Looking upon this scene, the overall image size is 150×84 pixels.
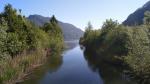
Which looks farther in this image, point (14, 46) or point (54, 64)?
point (54, 64)

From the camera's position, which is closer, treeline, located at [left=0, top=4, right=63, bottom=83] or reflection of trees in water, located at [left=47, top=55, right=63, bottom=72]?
treeline, located at [left=0, top=4, right=63, bottom=83]

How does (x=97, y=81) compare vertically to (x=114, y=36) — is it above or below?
A: below

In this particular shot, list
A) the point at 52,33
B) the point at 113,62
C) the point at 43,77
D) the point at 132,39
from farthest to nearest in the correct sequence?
the point at 52,33, the point at 113,62, the point at 43,77, the point at 132,39

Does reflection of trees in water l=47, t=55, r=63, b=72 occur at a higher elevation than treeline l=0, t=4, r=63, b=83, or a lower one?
lower

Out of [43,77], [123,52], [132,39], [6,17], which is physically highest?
[6,17]

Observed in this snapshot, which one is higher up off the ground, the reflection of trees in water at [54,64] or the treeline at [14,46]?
the treeline at [14,46]

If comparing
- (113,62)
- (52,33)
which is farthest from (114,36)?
(52,33)

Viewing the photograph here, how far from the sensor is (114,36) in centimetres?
4000

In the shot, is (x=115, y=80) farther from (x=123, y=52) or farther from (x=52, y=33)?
(x=52, y=33)

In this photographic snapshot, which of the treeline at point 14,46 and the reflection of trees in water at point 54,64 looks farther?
the reflection of trees in water at point 54,64

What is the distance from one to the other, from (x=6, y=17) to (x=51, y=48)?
27143 millimetres

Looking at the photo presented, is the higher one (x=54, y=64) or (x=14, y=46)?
(x=14, y=46)

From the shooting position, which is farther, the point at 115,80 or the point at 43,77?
the point at 43,77

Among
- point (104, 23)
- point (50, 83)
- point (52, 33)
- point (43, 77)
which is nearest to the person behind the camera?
point (50, 83)
